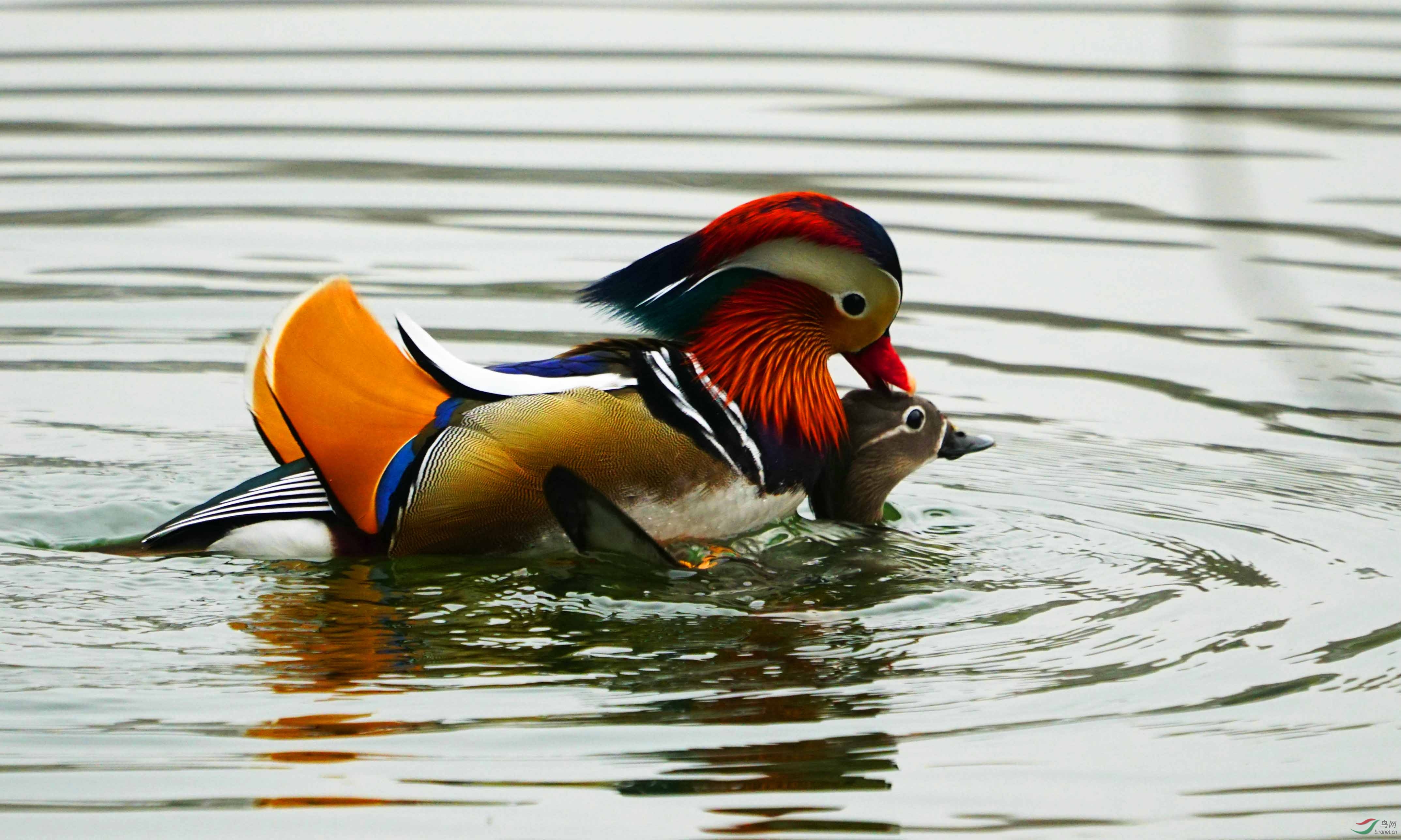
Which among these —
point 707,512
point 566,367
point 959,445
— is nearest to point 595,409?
point 566,367

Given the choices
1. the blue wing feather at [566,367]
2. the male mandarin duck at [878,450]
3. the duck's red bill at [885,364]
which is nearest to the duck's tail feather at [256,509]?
the blue wing feather at [566,367]

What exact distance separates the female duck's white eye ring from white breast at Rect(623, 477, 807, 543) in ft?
2.05

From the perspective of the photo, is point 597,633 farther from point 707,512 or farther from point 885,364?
point 885,364

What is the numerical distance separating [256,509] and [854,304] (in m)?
1.97

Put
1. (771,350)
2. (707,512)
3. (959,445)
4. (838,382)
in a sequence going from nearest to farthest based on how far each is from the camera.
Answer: (707,512)
(771,350)
(959,445)
(838,382)

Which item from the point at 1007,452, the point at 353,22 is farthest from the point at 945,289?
the point at 353,22

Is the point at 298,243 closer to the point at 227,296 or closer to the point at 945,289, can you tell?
the point at 227,296

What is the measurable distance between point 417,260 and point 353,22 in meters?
5.99

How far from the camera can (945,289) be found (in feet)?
31.9

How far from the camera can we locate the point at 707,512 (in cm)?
616

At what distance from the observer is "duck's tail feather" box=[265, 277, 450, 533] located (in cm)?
583

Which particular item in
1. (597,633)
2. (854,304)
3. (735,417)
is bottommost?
(597,633)

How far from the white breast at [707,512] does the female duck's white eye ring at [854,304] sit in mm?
626

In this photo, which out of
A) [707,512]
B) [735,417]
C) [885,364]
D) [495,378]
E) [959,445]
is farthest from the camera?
[959,445]
